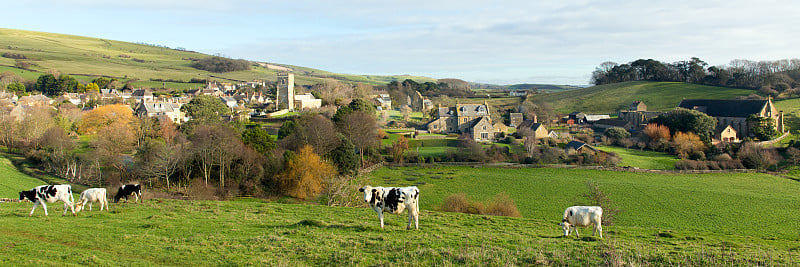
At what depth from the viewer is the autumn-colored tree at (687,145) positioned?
1905 inches

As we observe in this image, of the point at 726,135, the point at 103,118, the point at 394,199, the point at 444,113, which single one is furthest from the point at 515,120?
the point at 394,199

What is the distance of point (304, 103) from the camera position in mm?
85250

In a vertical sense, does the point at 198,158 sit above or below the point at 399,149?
above

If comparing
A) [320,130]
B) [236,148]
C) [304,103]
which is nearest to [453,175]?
[320,130]

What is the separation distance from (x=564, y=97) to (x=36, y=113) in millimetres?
100575

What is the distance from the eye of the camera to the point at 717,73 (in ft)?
318

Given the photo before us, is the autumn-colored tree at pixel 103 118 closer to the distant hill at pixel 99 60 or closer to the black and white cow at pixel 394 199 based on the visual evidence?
the black and white cow at pixel 394 199

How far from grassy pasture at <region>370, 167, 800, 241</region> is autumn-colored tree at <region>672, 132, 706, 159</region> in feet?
27.1

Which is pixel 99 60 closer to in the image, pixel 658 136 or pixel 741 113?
pixel 658 136

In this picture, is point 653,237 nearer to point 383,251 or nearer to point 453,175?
point 383,251

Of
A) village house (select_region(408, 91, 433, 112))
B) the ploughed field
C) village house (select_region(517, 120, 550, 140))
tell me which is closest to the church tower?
village house (select_region(408, 91, 433, 112))

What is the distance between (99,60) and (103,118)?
112 metres

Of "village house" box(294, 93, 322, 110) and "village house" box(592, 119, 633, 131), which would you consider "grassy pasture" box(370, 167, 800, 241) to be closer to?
"village house" box(592, 119, 633, 131)

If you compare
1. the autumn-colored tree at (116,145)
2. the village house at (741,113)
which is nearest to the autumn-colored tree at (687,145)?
the village house at (741,113)
